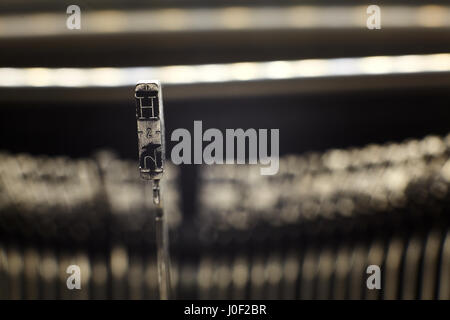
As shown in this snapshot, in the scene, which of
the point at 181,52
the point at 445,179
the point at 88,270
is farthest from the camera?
the point at 88,270

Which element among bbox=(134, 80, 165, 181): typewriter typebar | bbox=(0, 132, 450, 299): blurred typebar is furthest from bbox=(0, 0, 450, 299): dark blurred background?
bbox=(134, 80, 165, 181): typewriter typebar

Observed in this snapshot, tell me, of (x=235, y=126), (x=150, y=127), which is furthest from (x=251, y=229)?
(x=150, y=127)

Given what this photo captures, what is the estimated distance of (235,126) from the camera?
6.52 feet

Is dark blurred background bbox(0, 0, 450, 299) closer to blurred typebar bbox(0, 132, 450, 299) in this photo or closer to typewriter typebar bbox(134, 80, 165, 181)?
blurred typebar bbox(0, 132, 450, 299)

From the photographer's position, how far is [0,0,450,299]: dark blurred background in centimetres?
174

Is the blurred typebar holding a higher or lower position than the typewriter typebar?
lower

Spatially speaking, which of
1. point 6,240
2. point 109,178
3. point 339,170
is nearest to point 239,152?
point 339,170

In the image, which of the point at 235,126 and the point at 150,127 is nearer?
the point at 150,127

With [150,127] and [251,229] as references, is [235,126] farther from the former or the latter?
[150,127]

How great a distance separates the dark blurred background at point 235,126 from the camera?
174cm
